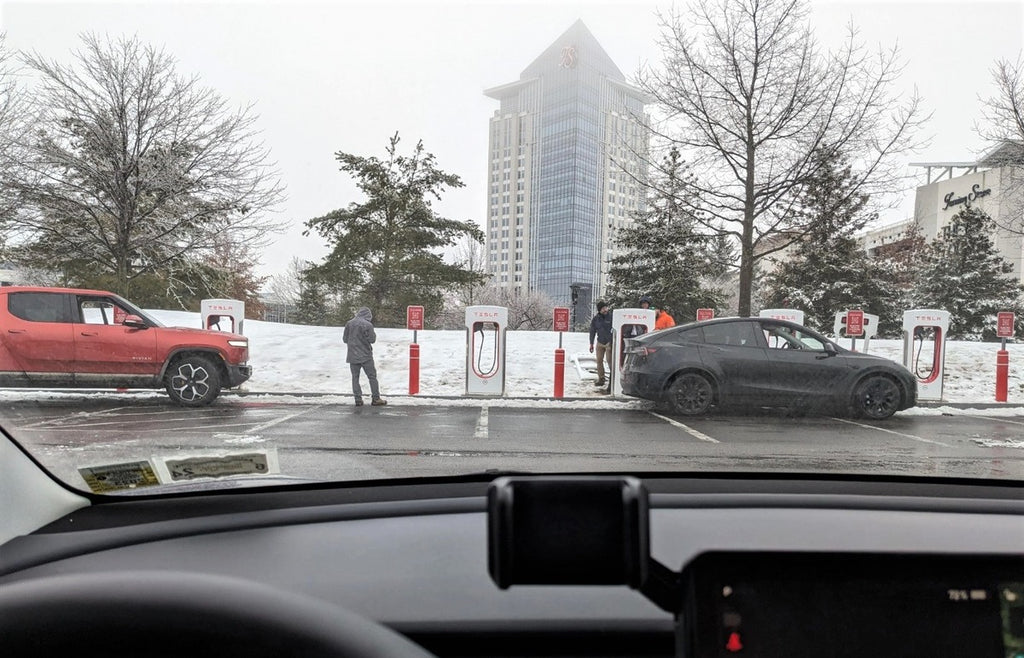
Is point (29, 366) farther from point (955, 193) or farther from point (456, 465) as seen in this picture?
point (955, 193)

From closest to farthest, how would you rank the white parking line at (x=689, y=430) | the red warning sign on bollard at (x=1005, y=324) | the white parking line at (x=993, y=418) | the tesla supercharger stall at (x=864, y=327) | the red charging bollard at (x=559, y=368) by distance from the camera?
the white parking line at (x=993, y=418), the red warning sign on bollard at (x=1005, y=324), the white parking line at (x=689, y=430), the tesla supercharger stall at (x=864, y=327), the red charging bollard at (x=559, y=368)

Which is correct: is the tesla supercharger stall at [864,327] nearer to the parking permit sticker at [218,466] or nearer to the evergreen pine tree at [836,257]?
the evergreen pine tree at [836,257]

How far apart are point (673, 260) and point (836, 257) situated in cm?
372

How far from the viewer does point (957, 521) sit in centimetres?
148

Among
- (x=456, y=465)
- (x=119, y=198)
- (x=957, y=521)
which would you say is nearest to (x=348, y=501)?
(x=957, y=521)

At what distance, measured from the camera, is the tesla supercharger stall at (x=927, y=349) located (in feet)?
13.7

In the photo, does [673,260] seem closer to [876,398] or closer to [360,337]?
[360,337]

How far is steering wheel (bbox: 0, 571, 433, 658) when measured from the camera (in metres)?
0.99

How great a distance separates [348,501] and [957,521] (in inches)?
57.1

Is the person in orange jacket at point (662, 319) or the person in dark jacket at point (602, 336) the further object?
the person in dark jacket at point (602, 336)

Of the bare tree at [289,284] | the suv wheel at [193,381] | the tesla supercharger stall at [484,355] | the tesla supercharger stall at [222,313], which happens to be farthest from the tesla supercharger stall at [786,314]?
the suv wheel at [193,381]

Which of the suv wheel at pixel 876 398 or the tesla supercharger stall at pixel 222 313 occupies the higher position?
the tesla supercharger stall at pixel 222 313

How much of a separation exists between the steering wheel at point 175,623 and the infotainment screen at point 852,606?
51cm

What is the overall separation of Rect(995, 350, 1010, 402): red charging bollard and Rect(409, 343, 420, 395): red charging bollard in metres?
5.91
